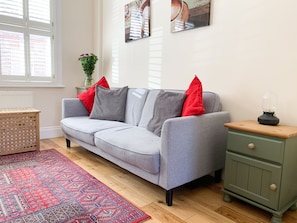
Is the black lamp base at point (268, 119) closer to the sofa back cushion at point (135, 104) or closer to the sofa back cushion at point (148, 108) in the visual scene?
the sofa back cushion at point (148, 108)

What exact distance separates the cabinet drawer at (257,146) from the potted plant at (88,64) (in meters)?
2.67

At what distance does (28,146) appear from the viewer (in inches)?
114

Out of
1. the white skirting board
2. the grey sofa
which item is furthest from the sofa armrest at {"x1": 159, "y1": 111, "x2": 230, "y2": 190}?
the white skirting board

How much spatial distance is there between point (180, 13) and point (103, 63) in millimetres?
1889

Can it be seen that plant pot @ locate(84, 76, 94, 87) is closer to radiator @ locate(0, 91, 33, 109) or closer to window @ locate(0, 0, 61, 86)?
window @ locate(0, 0, 61, 86)

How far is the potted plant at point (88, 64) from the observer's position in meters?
3.60

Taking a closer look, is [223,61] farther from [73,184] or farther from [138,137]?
[73,184]

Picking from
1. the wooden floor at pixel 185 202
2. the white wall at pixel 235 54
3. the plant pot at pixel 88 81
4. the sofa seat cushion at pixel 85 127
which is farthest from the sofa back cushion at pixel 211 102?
the plant pot at pixel 88 81

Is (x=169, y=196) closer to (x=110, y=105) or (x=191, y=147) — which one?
(x=191, y=147)

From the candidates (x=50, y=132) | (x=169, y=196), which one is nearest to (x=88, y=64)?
(x=50, y=132)

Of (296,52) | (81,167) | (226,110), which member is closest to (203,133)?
(226,110)

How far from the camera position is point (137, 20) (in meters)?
3.07

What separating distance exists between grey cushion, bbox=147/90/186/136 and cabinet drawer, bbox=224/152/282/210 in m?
0.57

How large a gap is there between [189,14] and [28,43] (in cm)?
245
